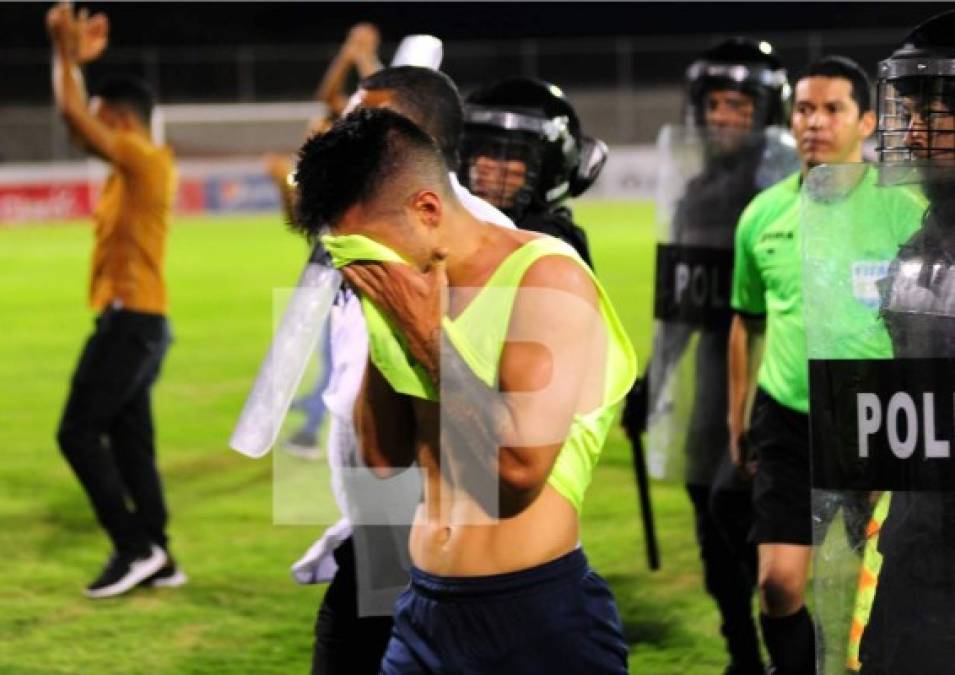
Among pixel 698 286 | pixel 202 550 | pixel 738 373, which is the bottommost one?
pixel 202 550

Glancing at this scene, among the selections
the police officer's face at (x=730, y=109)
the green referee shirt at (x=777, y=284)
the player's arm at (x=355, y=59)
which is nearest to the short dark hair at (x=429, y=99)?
the green referee shirt at (x=777, y=284)

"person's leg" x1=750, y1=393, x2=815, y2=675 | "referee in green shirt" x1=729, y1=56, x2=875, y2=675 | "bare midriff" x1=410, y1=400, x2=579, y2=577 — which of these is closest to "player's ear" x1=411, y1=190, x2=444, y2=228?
"bare midriff" x1=410, y1=400, x2=579, y2=577

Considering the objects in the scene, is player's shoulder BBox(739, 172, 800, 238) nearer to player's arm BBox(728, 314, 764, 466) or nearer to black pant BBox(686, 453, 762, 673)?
player's arm BBox(728, 314, 764, 466)

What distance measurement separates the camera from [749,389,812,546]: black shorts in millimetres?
5176

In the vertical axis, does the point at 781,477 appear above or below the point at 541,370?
below

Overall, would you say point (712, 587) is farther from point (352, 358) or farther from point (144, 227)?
point (144, 227)

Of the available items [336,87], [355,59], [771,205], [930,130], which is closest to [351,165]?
[930,130]

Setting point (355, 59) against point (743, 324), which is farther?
point (355, 59)

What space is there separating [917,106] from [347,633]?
1733 mm

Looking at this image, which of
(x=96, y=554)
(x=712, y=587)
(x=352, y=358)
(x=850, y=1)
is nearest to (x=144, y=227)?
(x=96, y=554)

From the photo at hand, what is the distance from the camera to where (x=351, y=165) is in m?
3.04

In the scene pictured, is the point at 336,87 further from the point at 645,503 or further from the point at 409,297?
the point at 409,297

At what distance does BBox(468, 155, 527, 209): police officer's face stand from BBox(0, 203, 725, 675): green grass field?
5.87 ft

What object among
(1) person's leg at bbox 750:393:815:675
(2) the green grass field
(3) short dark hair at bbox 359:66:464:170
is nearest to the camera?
(3) short dark hair at bbox 359:66:464:170
